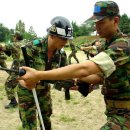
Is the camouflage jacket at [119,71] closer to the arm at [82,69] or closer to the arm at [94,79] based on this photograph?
the arm at [82,69]

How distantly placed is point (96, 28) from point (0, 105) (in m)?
6.49

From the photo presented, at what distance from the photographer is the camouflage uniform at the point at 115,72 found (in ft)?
→ 11.0

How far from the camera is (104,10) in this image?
3.69 metres

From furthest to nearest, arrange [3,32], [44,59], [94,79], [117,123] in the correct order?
[3,32] < [44,59] < [94,79] < [117,123]

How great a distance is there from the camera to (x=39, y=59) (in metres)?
5.08

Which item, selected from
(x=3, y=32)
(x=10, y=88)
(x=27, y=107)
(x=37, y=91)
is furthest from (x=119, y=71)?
(x=3, y=32)

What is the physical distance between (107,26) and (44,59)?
168 centimetres

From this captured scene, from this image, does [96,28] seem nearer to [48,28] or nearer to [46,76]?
[46,76]

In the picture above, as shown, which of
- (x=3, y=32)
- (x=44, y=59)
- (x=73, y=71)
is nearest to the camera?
(x=73, y=71)

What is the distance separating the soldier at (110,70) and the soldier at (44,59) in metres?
1.17

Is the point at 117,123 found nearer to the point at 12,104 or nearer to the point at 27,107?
the point at 27,107

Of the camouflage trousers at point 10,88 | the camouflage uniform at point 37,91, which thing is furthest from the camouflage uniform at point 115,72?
the camouflage trousers at point 10,88

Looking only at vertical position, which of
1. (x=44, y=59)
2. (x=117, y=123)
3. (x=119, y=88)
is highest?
(x=44, y=59)

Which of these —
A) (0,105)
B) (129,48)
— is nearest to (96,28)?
(129,48)
